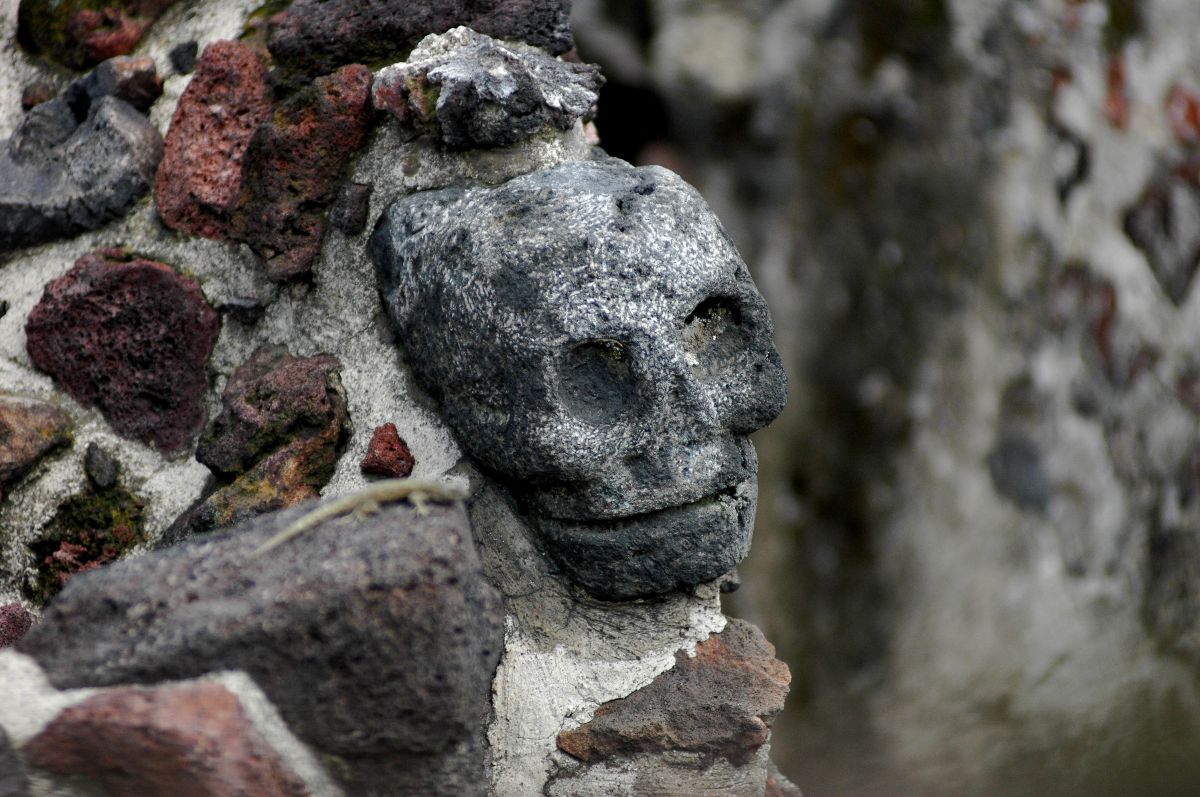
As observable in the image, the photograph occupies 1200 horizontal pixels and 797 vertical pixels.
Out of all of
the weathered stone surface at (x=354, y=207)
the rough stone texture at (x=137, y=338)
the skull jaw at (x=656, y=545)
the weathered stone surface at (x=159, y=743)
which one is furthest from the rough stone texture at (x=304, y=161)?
the weathered stone surface at (x=159, y=743)

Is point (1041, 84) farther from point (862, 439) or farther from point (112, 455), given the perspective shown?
point (112, 455)

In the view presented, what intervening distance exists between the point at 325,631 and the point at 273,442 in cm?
42

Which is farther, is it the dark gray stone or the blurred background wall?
the blurred background wall

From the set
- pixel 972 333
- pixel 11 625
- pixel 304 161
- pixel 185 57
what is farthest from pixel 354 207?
pixel 972 333

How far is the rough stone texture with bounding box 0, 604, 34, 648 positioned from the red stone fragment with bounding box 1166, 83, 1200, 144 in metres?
1.71

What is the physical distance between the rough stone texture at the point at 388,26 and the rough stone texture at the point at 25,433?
47 centimetres

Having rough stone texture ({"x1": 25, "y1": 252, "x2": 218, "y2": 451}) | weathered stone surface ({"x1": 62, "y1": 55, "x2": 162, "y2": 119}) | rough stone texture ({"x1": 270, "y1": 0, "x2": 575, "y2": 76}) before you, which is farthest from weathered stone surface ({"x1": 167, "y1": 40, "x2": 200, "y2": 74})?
rough stone texture ({"x1": 25, "y1": 252, "x2": 218, "y2": 451})

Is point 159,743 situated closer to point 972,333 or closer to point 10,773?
point 10,773

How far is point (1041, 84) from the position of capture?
1.63m

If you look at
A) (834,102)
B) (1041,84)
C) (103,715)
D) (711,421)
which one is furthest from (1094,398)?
(103,715)

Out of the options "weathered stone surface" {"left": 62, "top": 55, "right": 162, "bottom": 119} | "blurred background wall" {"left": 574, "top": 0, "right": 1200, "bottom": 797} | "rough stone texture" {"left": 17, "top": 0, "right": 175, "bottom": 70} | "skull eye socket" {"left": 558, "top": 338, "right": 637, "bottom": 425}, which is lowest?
"blurred background wall" {"left": 574, "top": 0, "right": 1200, "bottom": 797}

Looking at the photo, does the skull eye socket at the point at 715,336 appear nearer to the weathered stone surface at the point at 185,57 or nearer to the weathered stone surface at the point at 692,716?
the weathered stone surface at the point at 692,716

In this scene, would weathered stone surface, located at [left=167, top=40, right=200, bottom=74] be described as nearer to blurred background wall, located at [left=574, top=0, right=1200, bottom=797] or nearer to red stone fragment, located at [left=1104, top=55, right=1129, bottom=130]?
blurred background wall, located at [left=574, top=0, right=1200, bottom=797]

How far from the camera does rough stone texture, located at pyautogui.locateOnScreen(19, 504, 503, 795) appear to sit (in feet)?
2.52
